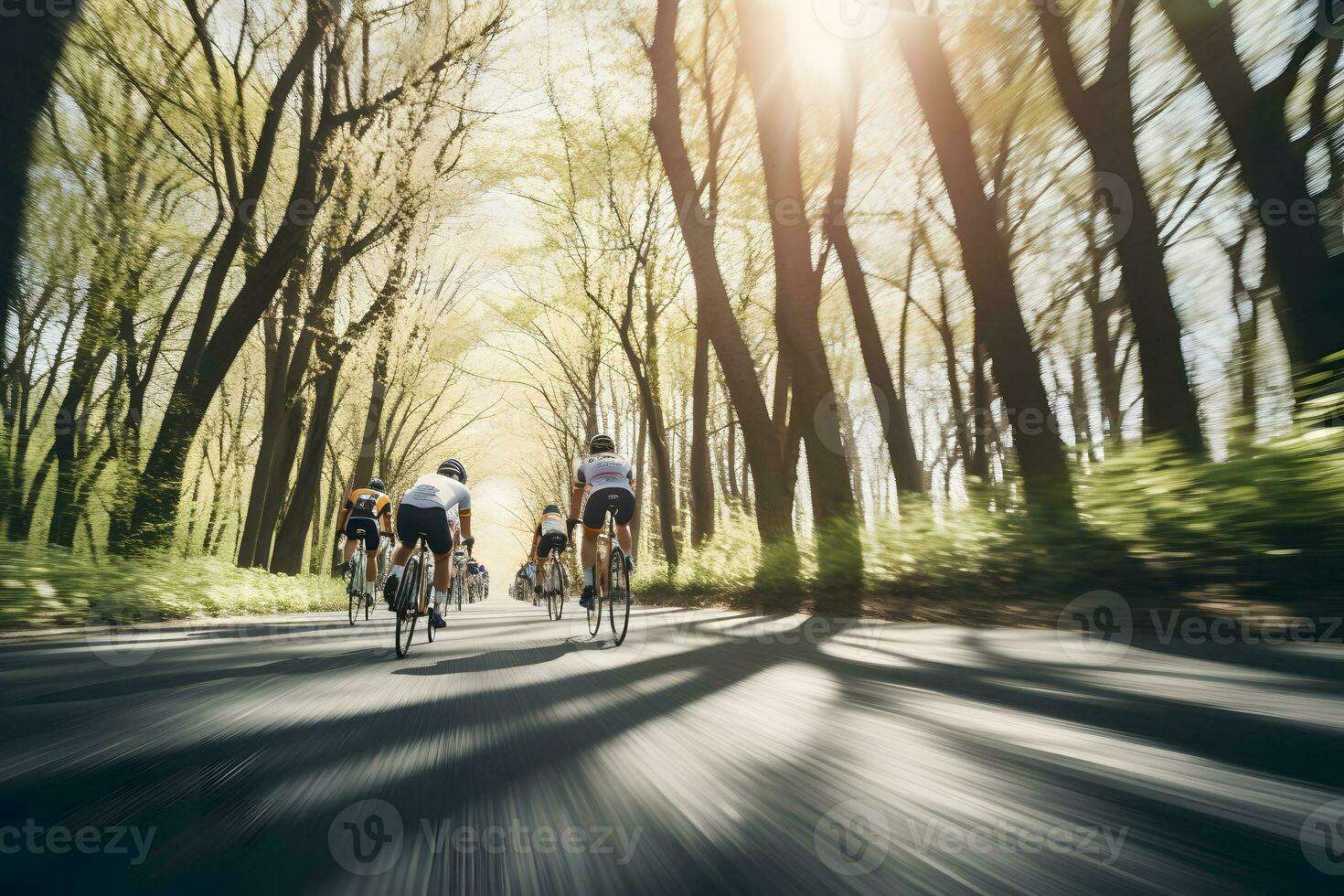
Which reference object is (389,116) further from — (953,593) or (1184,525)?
(1184,525)

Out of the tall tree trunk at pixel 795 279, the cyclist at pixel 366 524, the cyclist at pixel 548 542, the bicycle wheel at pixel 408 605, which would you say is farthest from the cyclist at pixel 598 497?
the cyclist at pixel 366 524

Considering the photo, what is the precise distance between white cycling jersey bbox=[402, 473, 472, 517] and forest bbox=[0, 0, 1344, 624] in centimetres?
365

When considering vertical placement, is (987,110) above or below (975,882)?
above

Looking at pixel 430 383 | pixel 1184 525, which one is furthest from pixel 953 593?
pixel 430 383

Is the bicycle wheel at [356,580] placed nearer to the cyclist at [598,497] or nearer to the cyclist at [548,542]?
the cyclist at [548,542]

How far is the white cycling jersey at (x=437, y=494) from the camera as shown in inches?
300

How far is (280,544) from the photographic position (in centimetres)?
2012

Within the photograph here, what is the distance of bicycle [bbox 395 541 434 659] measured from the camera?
7.22m

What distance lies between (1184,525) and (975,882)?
599 centimetres

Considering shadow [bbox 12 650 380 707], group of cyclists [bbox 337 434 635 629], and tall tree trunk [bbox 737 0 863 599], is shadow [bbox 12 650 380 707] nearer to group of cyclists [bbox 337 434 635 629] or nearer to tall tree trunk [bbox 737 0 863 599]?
group of cyclists [bbox 337 434 635 629]

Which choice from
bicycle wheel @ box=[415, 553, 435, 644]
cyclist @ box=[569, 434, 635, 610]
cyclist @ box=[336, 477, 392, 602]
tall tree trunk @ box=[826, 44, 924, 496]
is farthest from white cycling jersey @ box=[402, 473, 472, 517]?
tall tree trunk @ box=[826, 44, 924, 496]

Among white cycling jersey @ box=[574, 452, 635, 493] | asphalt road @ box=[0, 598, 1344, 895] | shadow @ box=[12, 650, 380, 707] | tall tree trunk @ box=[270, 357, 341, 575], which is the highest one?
tall tree trunk @ box=[270, 357, 341, 575]

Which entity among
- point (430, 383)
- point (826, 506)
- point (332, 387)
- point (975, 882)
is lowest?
point (975, 882)

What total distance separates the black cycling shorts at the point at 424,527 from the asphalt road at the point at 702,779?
102 inches
